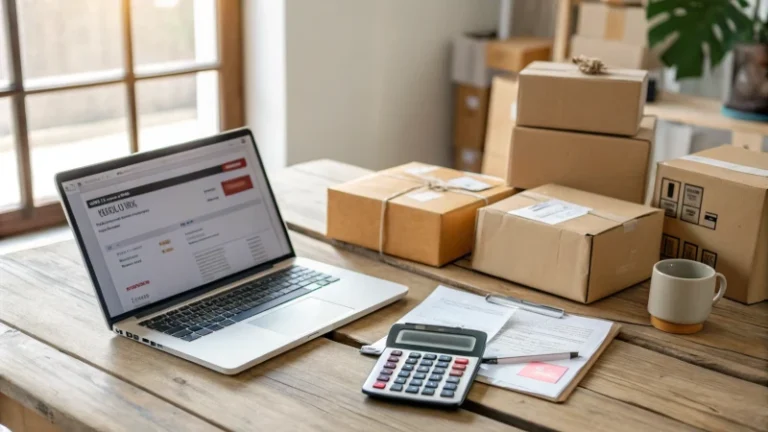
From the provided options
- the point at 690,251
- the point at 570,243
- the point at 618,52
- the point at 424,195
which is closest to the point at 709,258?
the point at 690,251

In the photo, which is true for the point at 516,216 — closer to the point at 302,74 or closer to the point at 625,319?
the point at 625,319

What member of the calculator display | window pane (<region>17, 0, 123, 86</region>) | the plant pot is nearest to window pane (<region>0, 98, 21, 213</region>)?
window pane (<region>17, 0, 123, 86</region>)

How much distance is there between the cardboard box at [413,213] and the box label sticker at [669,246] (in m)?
0.30

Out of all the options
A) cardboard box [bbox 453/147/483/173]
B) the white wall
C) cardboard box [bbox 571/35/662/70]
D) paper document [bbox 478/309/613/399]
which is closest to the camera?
paper document [bbox 478/309/613/399]

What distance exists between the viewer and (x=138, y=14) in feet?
8.54

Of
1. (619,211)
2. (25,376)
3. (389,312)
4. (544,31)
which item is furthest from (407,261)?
(544,31)

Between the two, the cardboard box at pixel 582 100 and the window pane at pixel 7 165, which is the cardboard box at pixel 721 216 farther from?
the window pane at pixel 7 165

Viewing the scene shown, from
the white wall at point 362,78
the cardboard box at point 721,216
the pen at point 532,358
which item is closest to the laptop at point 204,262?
the pen at point 532,358

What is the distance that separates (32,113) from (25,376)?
4.68ft

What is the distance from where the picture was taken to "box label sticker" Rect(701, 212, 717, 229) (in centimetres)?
148

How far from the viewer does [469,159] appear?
3.45 m

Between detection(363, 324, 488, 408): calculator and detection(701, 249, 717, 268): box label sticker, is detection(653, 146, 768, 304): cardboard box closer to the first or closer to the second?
detection(701, 249, 717, 268): box label sticker

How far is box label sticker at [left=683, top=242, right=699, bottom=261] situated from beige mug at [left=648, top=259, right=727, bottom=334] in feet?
0.55

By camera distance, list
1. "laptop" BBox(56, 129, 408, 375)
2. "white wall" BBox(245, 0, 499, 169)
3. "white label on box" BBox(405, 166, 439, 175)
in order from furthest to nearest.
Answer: "white wall" BBox(245, 0, 499, 169) → "white label on box" BBox(405, 166, 439, 175) → "laptop" BBox(56, 129, 408, 375)
